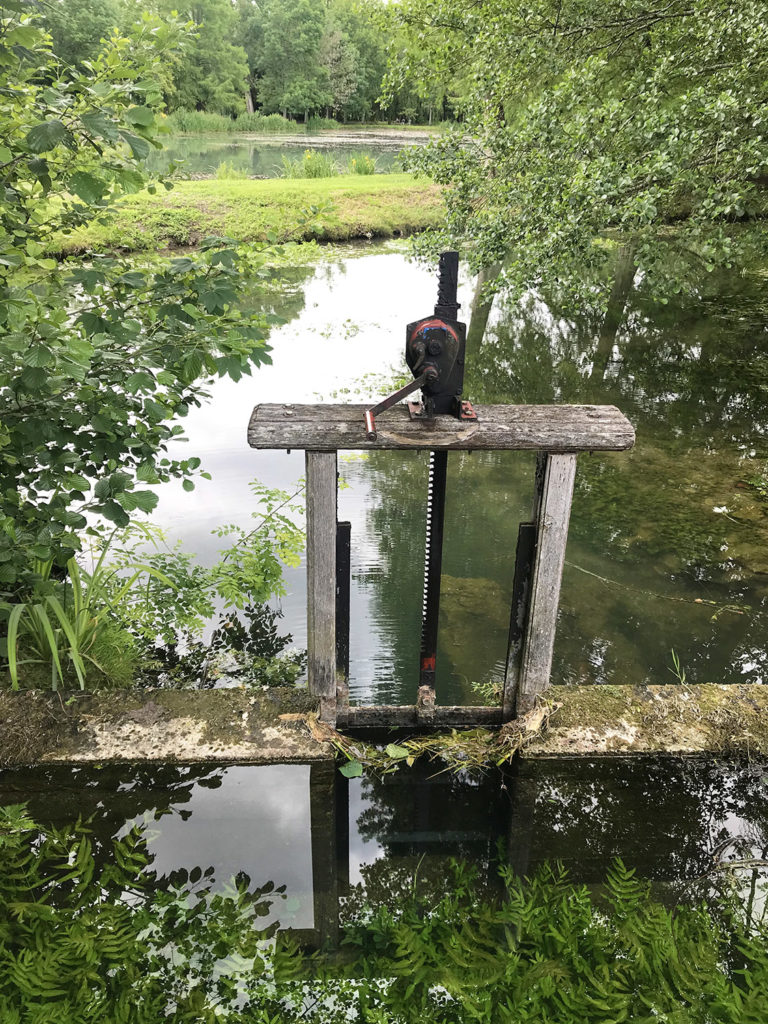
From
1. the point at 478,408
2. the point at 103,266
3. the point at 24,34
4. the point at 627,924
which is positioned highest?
the point at 24,34

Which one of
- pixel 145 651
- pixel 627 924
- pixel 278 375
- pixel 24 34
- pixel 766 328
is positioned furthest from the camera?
pixel 766 328

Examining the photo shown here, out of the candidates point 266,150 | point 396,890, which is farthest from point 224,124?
point 396,890

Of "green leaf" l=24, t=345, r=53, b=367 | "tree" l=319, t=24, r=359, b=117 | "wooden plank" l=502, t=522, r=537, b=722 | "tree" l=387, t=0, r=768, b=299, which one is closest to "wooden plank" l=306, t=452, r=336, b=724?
"wooden plank" l=502, t=522, r=537, b=722

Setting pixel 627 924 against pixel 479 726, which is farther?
pixel 479 726

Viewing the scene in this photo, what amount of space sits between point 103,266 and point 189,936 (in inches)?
96.0

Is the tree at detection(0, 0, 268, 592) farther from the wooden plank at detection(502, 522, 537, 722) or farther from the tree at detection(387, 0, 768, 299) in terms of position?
the tree at detection(387, 0, 768, 299)

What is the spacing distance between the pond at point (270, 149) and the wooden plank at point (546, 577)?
55.7 feet

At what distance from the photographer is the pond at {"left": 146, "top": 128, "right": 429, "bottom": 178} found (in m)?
21.6

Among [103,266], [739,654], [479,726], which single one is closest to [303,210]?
[103,266]

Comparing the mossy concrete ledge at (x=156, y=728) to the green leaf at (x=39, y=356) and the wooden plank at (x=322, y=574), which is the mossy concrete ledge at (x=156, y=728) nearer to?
the wooden plank at (x=322, y=574)

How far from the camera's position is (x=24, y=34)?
1.80m

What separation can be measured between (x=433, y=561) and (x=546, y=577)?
503 mm

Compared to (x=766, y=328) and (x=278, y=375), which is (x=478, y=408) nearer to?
(x=278, y=375)

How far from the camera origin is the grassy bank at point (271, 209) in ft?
44.0
